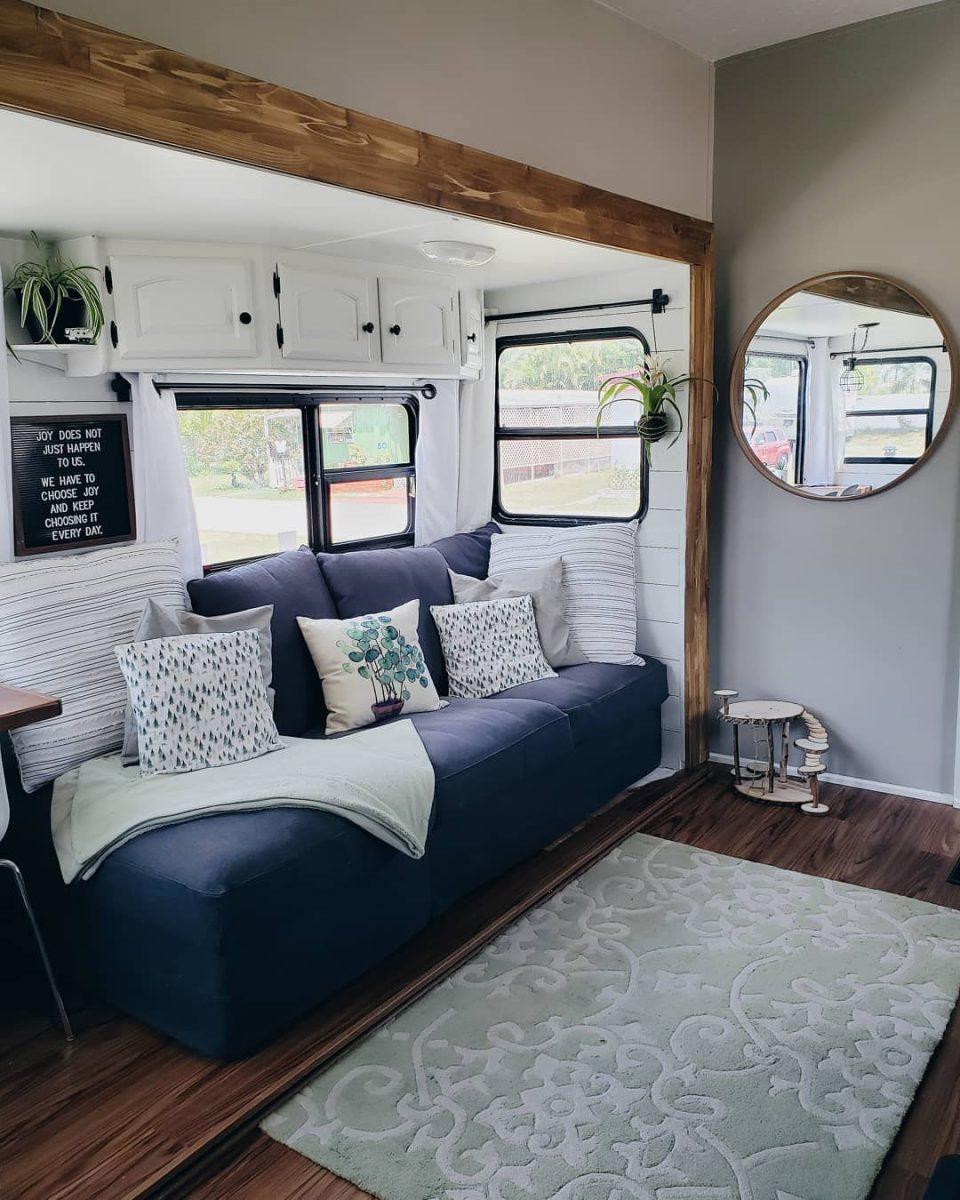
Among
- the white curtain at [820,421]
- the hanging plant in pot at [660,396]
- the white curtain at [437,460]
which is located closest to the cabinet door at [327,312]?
the white curtain at [437,460]

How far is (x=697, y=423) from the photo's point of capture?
391cm

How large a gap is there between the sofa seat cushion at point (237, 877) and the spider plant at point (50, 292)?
4.89ft

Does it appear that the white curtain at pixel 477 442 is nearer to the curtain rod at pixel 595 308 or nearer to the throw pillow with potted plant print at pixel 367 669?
the curtain rod at pixel 595 308

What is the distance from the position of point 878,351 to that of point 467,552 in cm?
174

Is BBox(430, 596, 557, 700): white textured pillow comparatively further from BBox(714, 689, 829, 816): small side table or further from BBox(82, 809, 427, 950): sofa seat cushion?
BBox(82, 809, 427, 950): sofa seat cushion

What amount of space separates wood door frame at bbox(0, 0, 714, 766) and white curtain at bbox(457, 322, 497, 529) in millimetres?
1111

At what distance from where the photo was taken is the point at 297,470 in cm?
385

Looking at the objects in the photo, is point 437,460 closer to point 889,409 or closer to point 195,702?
point 889,409

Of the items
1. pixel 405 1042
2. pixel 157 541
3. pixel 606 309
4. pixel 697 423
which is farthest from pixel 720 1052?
A: pixel 606 309

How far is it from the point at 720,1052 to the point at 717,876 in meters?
0.91

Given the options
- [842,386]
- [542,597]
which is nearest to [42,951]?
[542,597]

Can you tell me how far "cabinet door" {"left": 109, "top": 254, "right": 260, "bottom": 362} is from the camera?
2965 millimetres

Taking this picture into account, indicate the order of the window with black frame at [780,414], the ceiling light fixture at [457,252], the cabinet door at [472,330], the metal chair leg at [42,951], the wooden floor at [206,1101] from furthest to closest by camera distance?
the cabinet door at [472,330], the window with black frame at [780,414], the ceiling light fixture at [457,252], the metal chair leg at [42,951], the wooden floor at [206,1101]

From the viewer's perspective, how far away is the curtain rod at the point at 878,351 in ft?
11.5
